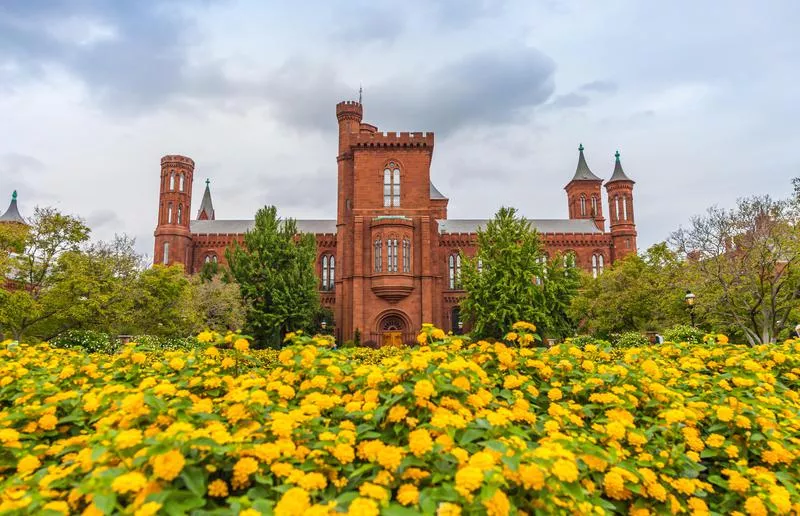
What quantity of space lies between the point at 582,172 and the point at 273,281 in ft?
155

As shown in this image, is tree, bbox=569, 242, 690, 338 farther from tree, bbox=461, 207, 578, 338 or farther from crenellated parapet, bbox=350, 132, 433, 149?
crenellated parapet, bbox=350, 132, 433, 149

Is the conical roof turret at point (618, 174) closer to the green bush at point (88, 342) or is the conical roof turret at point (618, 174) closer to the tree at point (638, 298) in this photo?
the tree at point (638, 298)

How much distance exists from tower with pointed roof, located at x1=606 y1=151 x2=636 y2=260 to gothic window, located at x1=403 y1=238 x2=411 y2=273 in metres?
25.6

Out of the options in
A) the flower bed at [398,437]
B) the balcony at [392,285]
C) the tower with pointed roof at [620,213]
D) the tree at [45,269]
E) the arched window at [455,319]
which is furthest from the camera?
the tower with pointed roof at [620,213]

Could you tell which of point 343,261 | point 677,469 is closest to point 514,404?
point 677,469

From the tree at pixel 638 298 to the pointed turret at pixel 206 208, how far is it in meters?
53.3

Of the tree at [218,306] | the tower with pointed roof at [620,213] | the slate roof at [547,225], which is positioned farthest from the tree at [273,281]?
the tower with pointed roof at [620,213]

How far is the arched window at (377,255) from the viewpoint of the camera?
39.2 m

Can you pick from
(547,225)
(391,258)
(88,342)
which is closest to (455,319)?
(391,258)

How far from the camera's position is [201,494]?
8.71 ft

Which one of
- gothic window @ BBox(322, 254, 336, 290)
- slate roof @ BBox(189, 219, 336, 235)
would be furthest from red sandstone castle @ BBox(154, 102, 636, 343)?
slate roof @ BBox(189, 219, 336, 235)

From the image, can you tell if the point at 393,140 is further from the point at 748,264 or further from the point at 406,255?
the point at 748,264

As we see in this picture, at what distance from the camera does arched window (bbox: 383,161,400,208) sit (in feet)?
134

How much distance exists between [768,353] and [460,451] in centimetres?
570
